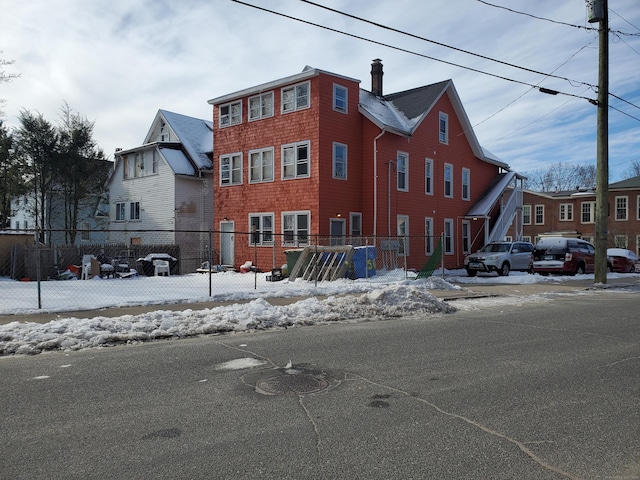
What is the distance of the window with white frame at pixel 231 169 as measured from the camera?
1024 inches

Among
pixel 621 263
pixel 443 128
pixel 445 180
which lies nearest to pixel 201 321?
pixel 445 180

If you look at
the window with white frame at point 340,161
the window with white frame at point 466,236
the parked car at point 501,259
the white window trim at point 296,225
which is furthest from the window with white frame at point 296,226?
the window with white frame at point 466,236

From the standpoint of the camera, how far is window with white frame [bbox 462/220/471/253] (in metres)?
29.5

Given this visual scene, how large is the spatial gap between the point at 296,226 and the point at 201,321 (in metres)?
14.1

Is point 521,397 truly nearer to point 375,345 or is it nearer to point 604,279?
point 375,345

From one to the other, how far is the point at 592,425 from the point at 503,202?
93.5 feet

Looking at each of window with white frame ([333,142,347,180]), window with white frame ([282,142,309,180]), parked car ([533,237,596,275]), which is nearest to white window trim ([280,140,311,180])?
window with white frame ([282,142,309,180])

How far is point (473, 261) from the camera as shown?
23.0 m

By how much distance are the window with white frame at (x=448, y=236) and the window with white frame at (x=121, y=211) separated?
20.4 metres

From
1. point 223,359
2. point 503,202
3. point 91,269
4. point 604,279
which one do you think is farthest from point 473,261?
point 223,359

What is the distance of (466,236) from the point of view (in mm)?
29766

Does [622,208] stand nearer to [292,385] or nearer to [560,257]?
[560,257]

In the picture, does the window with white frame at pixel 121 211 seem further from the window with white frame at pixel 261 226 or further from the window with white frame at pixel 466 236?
the window with white frame at pixel 466 236

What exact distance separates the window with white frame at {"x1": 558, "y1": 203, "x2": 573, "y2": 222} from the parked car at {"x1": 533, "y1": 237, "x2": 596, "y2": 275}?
25304 mm
